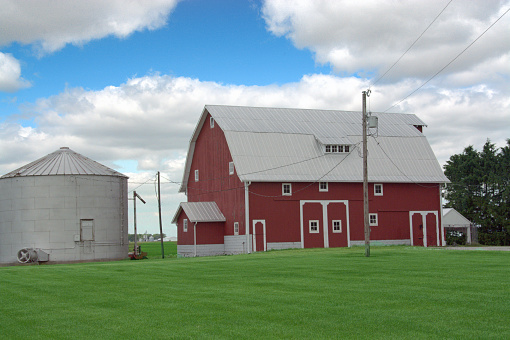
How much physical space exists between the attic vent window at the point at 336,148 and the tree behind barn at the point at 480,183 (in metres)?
23.5

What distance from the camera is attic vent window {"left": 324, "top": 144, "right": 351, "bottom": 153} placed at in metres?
50.9

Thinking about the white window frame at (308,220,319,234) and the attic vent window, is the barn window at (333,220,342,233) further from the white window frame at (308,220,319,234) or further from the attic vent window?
the attic vent window

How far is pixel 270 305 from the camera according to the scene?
44.9ft

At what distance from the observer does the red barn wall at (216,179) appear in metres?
47.2

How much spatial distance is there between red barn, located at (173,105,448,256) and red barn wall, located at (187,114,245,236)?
82 millimetres

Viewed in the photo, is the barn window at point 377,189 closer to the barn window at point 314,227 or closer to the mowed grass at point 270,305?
the barn window at point 314,227

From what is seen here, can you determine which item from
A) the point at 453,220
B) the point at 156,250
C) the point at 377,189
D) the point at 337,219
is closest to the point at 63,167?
the point at 337,219

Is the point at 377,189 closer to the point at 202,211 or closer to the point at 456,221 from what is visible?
the point at 202,211

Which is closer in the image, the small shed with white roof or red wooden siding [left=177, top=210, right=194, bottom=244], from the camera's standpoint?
red wooden siding [left=177, top=210, right=194, bottom=244]

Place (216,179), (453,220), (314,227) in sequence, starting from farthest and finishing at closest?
(453,220), (216,179), (314,227)

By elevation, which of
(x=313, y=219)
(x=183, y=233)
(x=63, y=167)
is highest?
(x=63, y=167)

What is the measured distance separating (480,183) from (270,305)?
70.2 meters

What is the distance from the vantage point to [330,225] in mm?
48469

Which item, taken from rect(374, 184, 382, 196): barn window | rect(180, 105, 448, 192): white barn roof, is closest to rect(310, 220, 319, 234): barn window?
rect(180, 105, 448, 192): white barn roof
